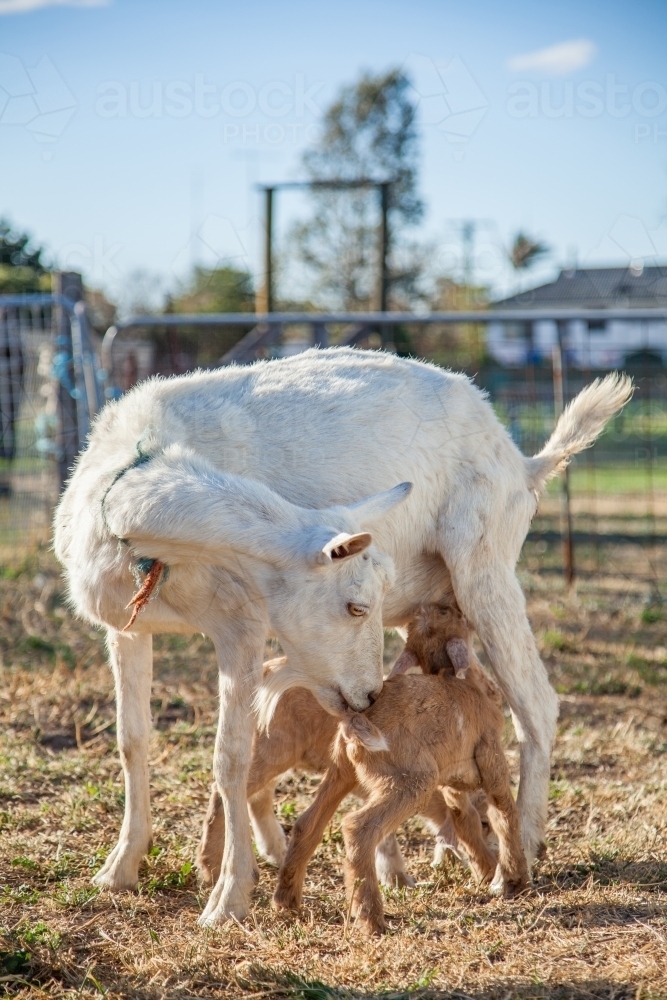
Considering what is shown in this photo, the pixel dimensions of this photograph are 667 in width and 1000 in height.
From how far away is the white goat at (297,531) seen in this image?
3.12 meters

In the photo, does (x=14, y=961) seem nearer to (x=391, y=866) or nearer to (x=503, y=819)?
(x=391, y=866)

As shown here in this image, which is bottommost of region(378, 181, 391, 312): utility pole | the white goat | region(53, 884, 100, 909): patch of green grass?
region(53, 884, 100, 909): patch of green grass

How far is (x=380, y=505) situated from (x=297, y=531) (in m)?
0.31

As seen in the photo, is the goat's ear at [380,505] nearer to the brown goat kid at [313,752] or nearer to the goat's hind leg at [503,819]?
the brown goat kid at [313,752]

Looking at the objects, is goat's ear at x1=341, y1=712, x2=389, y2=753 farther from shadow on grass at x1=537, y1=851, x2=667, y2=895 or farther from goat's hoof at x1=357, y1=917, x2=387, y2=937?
shadow on grass at x1=537, y1=851, x2=667, y2=895

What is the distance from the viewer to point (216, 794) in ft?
11.8

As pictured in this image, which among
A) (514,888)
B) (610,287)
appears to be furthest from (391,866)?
(610,287)

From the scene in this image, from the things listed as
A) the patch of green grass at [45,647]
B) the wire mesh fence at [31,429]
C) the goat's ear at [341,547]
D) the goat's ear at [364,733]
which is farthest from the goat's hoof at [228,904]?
the wire mesh fence at [31,429]

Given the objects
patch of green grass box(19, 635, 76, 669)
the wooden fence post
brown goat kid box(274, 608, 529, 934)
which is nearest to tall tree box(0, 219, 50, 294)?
the wooden fence post

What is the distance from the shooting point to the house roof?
314 inches

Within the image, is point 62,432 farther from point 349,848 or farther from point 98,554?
point 349,848

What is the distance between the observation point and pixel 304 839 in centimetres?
321

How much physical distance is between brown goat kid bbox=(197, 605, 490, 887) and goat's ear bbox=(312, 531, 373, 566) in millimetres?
694

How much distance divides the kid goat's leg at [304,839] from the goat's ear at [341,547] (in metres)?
0.78
